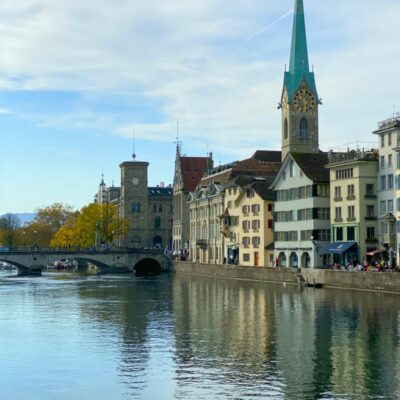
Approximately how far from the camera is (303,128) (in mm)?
143500

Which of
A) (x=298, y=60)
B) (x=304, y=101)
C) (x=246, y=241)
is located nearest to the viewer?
(x=246, y=241)

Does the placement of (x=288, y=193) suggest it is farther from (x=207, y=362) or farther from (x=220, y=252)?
(x=207, y=362)

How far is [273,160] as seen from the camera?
15675 centimetres

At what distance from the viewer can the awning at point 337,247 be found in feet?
312

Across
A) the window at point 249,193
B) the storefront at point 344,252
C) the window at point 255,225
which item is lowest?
the storefront at point 344,252

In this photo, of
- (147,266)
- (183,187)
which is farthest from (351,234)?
(183,187)

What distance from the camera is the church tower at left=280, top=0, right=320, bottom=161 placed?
142 m

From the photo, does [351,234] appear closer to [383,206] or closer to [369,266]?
[383,206]

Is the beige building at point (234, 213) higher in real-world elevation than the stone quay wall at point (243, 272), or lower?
higher

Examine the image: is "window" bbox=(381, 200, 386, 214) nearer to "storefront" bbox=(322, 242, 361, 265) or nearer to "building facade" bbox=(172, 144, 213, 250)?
"storefront" bbox=(322, 242, 361, 265)

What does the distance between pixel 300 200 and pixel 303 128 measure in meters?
39.0

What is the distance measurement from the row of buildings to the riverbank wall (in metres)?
5.16

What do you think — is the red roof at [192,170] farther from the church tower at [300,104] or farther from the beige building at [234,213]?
the church tower at [300,104]

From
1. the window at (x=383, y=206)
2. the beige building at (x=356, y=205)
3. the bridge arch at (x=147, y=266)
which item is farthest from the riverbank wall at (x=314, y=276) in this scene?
the bridge arch at (x=147, y=266)
